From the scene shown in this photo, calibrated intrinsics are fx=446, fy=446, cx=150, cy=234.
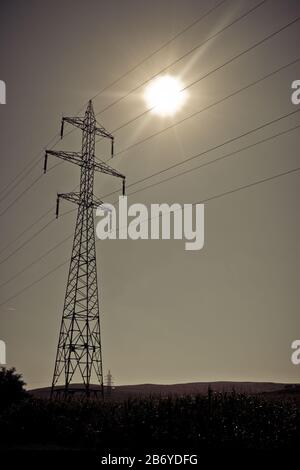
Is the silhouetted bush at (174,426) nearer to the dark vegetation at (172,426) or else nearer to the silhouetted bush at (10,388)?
the dark vegetation at (172,426)

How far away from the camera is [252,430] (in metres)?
17.3

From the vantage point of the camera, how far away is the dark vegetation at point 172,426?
656 inches

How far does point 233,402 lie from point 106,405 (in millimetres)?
6023

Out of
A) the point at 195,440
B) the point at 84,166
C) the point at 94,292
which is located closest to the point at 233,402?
the point at 195,440

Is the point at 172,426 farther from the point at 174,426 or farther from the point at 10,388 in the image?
the point at 10,388

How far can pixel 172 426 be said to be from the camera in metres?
17.5

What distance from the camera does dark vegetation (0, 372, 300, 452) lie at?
16656mm

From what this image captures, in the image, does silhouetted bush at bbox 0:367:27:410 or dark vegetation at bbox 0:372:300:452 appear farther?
silhouetted bush at bbox 0:367:27:410

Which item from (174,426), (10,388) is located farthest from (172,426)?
(10,388)

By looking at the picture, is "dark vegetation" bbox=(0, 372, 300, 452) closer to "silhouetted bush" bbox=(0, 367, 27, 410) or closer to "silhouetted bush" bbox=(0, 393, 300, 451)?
"silhouetted bush" bbox=(0, 393, 300, 451)

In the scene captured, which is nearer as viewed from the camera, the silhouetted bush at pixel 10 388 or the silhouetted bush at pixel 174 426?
the silhouetted bush at pixel 174 426

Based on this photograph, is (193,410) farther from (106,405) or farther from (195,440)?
(106,405)

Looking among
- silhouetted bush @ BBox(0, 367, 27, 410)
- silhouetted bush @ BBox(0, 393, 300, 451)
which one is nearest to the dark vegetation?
silhouetted bush @ BBox(0, 393, 300, 451)

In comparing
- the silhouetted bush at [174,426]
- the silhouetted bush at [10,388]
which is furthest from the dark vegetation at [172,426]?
the silhouetted bush at [10,388]
